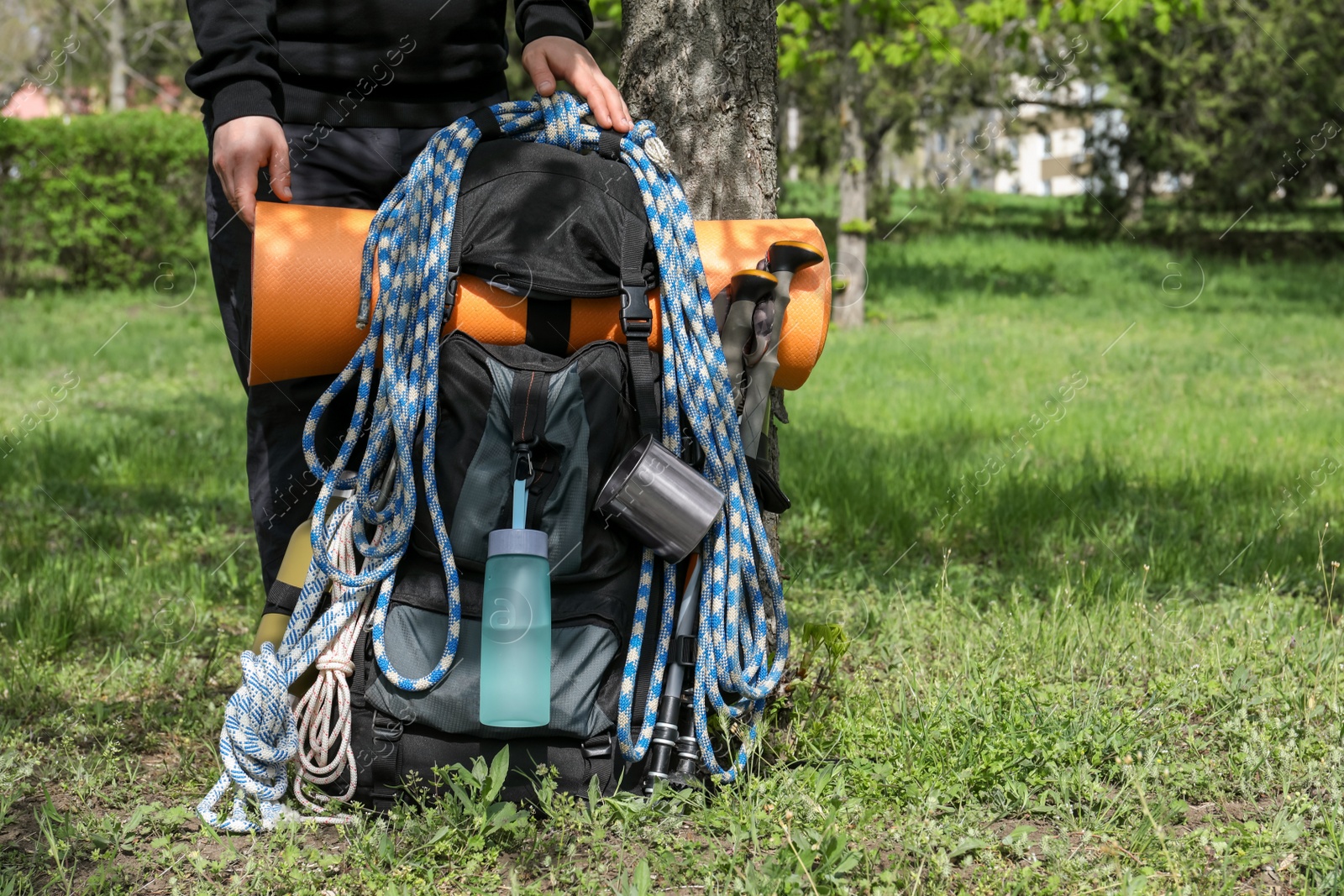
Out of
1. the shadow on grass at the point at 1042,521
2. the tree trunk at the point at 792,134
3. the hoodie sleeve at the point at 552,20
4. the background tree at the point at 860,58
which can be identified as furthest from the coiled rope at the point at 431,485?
the tree trunk at the point at 792,134

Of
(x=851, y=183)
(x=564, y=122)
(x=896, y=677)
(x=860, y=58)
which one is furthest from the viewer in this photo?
(x=851, y=183)

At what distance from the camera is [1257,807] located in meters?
2.18

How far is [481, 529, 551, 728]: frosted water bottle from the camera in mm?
2109

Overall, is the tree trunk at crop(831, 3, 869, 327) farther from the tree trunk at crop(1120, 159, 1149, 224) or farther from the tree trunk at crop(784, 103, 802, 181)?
the tree trunk at crop(1120, 159, 1149, 224)

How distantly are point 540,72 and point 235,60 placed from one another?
63 centimetres

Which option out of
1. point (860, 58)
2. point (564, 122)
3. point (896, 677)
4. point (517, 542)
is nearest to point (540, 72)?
point (564, 122)

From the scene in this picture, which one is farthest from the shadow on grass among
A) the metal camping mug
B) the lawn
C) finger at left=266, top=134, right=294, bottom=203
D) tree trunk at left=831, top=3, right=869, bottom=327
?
tree trunk at left=831, top=3, right=869, bottom=327

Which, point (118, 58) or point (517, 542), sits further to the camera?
point (118, 58)

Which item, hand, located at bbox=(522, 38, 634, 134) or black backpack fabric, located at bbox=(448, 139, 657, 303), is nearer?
black backpack fabric, located at bbox=(448, 139, 657, 303)

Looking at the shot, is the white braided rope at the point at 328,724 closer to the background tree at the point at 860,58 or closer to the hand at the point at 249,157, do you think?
the hand at the point at 249,157

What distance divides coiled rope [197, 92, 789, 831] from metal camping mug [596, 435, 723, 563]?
3.7 inches

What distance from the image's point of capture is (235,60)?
233 cm

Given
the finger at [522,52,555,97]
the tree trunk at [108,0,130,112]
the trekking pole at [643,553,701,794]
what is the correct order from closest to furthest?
1. the trekking pole at [643,553,701,794]
2. the finger at [522,52,555,97]
3. the tree trunk at [108,0,130,112]

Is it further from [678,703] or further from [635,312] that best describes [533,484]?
[678,703]
